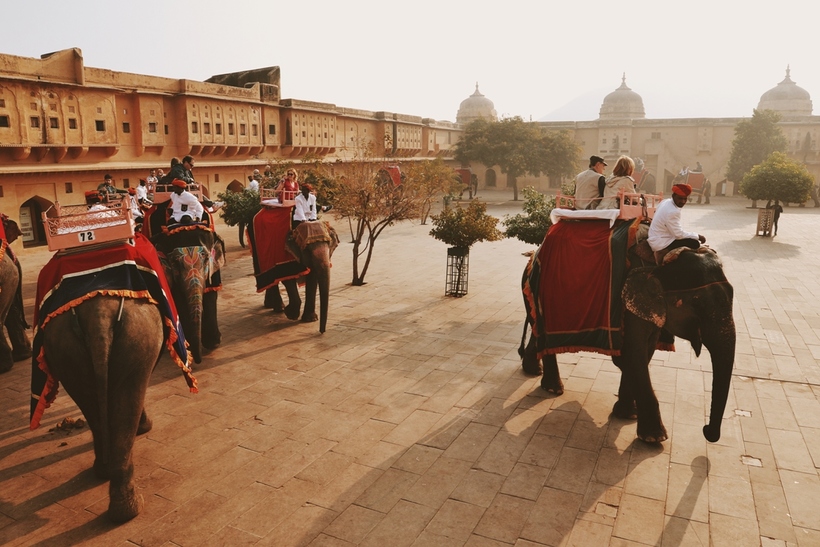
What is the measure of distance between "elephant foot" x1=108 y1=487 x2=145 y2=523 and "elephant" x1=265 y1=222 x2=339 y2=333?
5079mm

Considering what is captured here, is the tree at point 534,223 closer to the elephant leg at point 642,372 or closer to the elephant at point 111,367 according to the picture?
the elephant leg at point 642,372

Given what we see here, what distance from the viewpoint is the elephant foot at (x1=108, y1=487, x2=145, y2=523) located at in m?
4.57

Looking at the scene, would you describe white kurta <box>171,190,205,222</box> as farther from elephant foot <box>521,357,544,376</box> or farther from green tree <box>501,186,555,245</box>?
green tree <box>501,186,555,245</box>

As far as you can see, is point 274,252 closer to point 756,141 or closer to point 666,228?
point 666,228

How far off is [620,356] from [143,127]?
19713 mm

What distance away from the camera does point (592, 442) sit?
5.97 meters

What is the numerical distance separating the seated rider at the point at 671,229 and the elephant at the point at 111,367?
4.68m

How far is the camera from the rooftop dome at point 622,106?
188 feet

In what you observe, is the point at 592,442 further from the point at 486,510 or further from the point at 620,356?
the point at 486,510

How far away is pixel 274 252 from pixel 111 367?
6065 mm

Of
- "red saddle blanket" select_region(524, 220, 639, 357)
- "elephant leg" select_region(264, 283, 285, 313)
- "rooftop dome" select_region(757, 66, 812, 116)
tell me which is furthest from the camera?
"rooftop dome" select_region(757, 66, 812, 116)

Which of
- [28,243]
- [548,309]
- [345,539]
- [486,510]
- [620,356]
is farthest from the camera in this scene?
[28,243]

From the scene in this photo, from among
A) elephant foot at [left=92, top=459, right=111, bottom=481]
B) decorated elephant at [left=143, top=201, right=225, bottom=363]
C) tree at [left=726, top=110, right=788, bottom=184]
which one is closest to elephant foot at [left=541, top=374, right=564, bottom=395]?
decorated elephant at [left=143, top=201, right=225, bottom=363]

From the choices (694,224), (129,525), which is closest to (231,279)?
(129,525)
